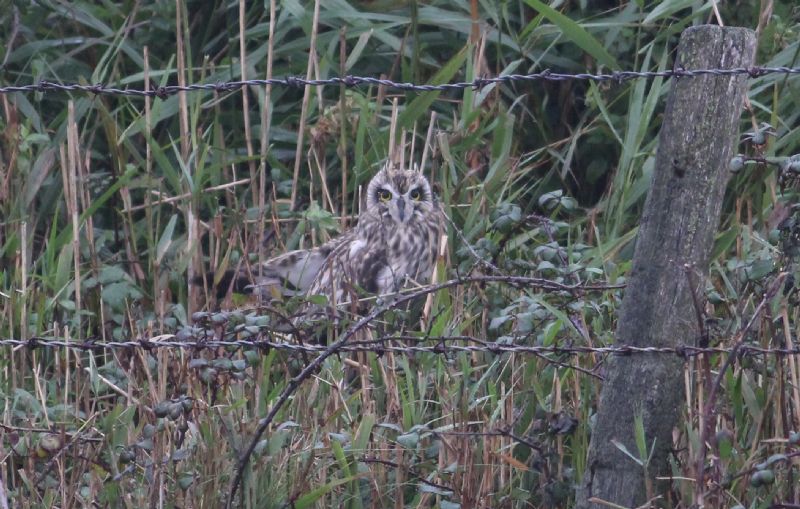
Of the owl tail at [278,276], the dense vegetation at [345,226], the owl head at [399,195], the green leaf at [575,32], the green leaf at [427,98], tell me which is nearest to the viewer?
the dense vegetation at [345,226]

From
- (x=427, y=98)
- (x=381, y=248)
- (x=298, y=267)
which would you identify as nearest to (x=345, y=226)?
(x=381, y=248)

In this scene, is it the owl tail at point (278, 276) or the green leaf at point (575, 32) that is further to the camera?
the green leaf at point (575, 32)

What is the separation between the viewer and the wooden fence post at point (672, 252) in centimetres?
287

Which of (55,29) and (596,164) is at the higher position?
(55,29)

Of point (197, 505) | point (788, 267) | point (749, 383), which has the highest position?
point (788, 267)

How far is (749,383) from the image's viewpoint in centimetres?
345

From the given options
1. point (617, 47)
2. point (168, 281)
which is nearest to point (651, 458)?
point (168, 281)

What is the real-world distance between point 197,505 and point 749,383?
4.49ft

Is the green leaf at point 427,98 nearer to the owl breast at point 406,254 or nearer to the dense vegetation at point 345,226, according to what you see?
the dense vegetation at point 345,226

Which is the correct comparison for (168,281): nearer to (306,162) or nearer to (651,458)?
(306,162)

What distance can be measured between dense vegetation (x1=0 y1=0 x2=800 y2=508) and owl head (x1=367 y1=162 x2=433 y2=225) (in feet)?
0.26

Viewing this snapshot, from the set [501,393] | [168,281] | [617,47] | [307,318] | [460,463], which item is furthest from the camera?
[617,47]

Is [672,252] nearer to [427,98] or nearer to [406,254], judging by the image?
[427,98]

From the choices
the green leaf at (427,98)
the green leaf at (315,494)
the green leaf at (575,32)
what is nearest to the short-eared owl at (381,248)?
the green leaf at (427,98)
